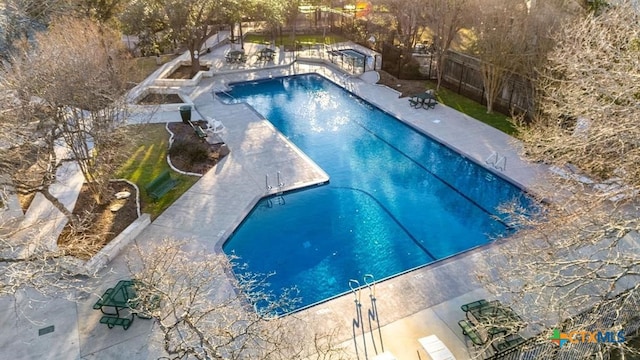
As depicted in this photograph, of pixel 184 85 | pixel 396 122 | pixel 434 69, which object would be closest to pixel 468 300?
pixel 396 122

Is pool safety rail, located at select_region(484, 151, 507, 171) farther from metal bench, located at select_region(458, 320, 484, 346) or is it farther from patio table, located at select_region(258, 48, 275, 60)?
patio table, located at select_region(258, 48, 275, 60)

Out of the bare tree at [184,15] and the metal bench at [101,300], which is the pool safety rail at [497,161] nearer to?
the metal bench at [101,300]

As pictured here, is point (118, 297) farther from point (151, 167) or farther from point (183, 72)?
point (183, 72)

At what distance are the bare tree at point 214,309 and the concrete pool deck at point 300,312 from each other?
A: 631 mm

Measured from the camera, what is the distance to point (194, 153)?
58.3 feet

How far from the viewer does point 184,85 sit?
85.1 feet

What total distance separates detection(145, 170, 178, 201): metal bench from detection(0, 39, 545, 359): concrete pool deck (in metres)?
0.59

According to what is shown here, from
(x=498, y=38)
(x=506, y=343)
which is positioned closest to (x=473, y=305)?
(x=506, y=343)

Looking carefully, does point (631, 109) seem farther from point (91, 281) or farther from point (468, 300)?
point (91, 281)

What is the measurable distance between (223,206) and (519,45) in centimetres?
1492

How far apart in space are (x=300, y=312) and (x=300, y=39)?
31.2 meters

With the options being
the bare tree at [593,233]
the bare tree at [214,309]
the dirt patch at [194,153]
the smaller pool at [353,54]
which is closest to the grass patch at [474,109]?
the smaller pool at [353,54]

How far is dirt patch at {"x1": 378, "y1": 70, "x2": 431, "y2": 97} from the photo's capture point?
82.8 ft

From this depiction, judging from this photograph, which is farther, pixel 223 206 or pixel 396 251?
pixel 223 206
